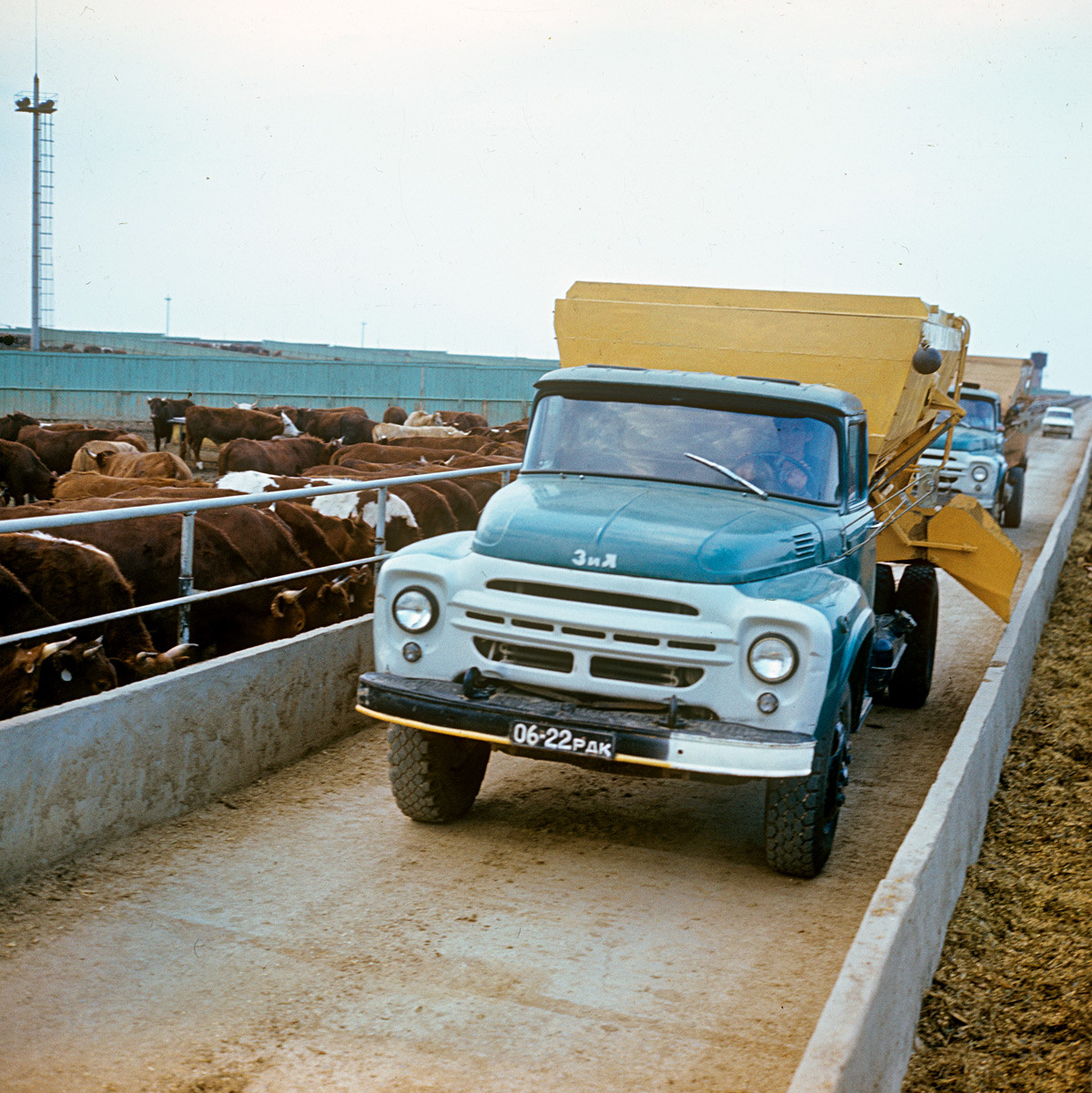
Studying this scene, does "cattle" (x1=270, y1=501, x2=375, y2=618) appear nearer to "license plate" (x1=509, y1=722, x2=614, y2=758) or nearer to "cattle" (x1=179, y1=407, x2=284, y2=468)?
"license plate" (x1=509, y1=722, x2=614, y2=758)

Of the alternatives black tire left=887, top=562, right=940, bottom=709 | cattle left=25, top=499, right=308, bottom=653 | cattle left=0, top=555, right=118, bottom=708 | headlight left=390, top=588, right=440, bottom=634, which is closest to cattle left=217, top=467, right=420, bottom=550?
cattle left=25, top=499, right=308, bottom=653

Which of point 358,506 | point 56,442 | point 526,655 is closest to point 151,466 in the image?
point 56,442

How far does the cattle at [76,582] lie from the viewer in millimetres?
9344

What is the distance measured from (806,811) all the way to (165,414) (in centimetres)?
3322

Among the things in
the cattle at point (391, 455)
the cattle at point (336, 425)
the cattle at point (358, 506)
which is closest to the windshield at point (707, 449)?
the cattle at point (358, 506)

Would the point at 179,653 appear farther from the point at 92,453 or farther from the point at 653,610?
the point at 92,453

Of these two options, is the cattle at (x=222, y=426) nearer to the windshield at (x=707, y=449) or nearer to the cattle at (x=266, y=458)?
the cattle at (x=266, y=458)

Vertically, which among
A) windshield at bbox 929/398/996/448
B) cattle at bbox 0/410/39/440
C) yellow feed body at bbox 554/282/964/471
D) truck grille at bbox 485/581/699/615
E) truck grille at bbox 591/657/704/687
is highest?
yellow feed body at bbox 554/282/964/471

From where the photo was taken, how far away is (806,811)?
5.80 meters

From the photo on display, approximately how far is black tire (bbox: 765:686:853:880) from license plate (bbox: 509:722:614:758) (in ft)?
2.95

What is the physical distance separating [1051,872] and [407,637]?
A: 355cm

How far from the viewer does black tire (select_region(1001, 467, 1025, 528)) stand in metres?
22.3

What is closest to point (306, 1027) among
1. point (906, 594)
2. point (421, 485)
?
point (906, 594)

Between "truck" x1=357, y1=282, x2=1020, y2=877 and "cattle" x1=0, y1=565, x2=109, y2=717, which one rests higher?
"truck" x1=357, y1=282, x2=1020, y2=877
